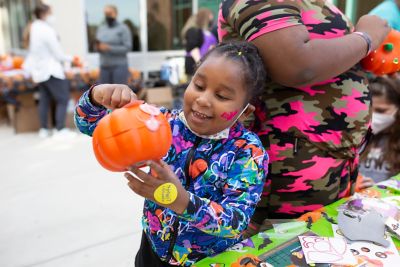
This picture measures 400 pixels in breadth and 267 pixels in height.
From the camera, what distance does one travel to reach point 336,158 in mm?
1337

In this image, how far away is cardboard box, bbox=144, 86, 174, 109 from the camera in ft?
21.3

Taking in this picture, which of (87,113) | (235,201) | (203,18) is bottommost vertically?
(235,201)

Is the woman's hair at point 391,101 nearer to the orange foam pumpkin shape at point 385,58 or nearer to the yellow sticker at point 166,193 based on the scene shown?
the orange foam pumpkin shape at point 385,58

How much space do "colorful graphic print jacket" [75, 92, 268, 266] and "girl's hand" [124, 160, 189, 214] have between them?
16cm

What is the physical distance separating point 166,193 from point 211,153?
299 mm

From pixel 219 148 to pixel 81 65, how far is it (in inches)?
241

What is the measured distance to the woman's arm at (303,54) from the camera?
1.05 metres

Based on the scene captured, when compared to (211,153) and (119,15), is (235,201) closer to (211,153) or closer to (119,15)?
(211,153)

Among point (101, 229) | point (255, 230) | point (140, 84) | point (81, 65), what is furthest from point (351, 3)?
point (81, 65)

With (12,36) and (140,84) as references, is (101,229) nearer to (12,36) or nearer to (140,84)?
(140,84)

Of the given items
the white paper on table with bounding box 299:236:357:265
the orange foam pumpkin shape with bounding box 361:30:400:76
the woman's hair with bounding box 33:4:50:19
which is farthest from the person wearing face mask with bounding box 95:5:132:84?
the white paper on table with bounding box 299:236:357:265

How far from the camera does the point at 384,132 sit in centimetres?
269

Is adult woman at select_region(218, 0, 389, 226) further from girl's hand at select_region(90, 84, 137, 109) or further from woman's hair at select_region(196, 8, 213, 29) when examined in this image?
woman's hair at select_region(196, 8, 213, 29)

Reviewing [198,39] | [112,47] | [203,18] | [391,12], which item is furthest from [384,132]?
[112,47]
